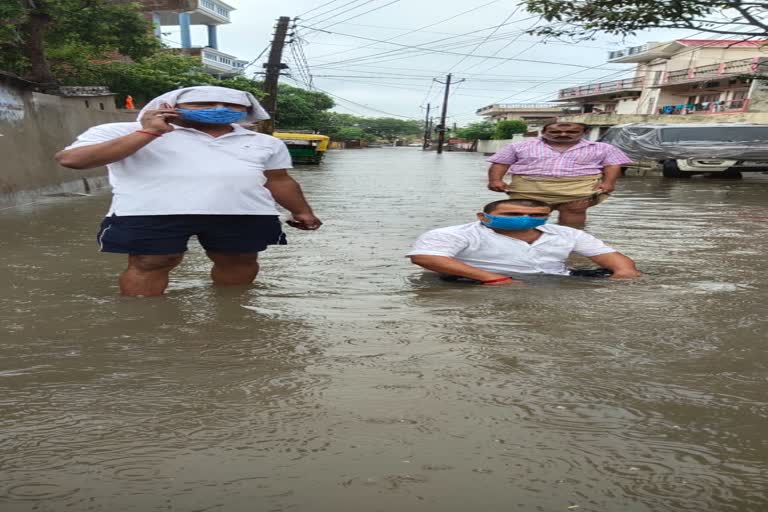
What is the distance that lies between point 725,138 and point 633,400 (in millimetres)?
Answer: 16657

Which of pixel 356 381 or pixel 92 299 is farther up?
pixel 356 381

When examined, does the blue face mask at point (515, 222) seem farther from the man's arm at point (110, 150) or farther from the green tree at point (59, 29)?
the green tree at point (59, 29)

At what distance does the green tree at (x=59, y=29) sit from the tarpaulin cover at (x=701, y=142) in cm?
1292

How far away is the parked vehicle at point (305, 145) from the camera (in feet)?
67.3

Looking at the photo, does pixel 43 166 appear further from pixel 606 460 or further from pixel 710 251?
pixel 606 460

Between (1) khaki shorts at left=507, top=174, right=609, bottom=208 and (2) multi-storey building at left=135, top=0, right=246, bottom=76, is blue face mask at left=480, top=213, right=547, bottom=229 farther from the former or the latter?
(2) multi-storey building at left=135, top=0, right=246, bottom=76

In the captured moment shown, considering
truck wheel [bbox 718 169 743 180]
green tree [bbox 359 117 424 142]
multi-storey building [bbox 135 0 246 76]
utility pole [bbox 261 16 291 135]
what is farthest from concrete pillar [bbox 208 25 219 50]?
green tree [bbox 359 117 424 142]

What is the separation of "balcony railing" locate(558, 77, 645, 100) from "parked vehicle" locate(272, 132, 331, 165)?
1539 inches

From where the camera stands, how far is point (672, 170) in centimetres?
1616

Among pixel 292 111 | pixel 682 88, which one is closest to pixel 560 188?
pixel 682 88

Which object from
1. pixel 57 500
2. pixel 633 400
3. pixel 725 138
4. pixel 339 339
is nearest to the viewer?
pixel 57 500

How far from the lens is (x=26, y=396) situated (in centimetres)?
187

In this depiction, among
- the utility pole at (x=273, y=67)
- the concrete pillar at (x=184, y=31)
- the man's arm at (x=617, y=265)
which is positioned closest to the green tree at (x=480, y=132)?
the concrete pillar at (x=184, y=31)

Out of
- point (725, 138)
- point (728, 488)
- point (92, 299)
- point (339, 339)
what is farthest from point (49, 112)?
point (725, 138)
